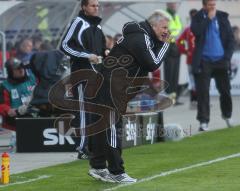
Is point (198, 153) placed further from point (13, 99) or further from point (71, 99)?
point (13, 99)

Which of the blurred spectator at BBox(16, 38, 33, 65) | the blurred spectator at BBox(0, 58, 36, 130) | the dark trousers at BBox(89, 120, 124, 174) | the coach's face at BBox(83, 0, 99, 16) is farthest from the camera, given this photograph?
the blurred spectator at BBox(16, 38, 33, 65)

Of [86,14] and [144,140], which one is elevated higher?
[86,14]

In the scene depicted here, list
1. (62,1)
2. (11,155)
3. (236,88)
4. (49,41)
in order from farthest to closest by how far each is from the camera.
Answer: (236,88), (49,41), (62,1), (11,155)

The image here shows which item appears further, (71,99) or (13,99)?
(13,99)

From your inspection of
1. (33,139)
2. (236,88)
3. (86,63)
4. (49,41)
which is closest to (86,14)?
(86,63)

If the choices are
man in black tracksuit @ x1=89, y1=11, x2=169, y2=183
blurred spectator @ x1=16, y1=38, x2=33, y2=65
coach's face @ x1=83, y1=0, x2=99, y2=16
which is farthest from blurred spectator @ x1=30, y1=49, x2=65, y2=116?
man in black tracksuit @ x1=89, y1=11, x2=169, y2=183

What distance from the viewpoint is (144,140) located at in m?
15.6

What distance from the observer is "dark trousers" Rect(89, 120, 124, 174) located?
438 inches

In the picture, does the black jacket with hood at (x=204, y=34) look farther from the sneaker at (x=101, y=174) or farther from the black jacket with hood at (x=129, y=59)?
the sneaker at (x=101, y=174)

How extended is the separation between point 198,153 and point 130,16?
10099 millimetres

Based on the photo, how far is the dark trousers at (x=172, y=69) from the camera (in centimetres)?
2384

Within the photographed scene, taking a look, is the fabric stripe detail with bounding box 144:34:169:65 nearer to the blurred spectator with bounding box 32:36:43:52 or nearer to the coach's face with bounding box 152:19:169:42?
the coach's face with bounding box 152:19:169:42

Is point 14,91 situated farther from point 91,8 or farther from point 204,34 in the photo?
point 204,34

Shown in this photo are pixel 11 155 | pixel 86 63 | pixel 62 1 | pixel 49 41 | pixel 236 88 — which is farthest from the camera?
pixel 236 88
